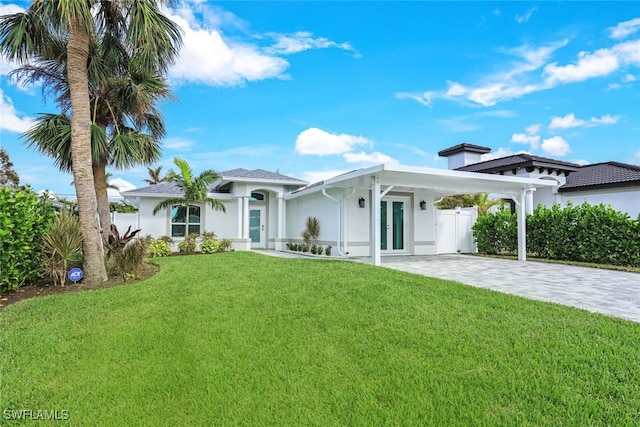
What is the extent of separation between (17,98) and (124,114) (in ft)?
10.9

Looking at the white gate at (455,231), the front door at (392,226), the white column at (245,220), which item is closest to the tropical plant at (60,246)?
the white column at (245,220)

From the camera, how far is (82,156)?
25.9 feet

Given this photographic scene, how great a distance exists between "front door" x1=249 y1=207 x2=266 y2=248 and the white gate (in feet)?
29.3

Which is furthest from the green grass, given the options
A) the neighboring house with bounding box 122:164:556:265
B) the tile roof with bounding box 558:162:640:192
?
the tile roof with bounding box 558:162:640:192

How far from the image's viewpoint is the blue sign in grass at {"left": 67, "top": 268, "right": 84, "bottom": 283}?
761 cm

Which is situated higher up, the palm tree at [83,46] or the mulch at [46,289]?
the palm tree at [83,46]

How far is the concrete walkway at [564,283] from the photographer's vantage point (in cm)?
581

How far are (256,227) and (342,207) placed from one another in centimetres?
672

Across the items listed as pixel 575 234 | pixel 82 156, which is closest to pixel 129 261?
pixel 82 156

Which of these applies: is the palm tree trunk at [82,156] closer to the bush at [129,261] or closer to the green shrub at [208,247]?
the bush at [129,261]

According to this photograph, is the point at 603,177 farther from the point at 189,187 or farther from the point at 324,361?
the point at 189,187

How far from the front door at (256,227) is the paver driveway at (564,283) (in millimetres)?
10394

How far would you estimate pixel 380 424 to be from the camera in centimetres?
271

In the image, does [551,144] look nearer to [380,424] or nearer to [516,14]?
[516,14]
